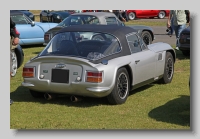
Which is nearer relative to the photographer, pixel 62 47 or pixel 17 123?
pixel 17 123

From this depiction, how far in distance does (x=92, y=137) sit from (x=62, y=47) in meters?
2.37

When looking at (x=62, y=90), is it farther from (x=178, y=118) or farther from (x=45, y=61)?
(x=178, y=118)

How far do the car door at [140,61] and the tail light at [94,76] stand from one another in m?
0.89

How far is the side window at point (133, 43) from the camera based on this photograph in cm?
846

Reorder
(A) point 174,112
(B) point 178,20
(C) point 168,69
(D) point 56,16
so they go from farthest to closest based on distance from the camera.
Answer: (D) point 56,16 → (B) point 178,20 → (C) point 168,69 → (A) point 174,112

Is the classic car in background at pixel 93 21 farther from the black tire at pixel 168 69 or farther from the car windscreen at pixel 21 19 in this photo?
the black tire at pixel 168 69

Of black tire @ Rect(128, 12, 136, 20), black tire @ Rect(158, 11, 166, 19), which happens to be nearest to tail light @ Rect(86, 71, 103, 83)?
black tire @ Rect(158, 11, 166, 19)

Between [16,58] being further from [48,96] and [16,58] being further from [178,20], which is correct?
[178,20]

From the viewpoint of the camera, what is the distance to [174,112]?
24.1ft

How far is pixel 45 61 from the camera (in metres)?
7.82

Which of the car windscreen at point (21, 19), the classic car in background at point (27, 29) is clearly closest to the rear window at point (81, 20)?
the classic car in background at point (27, 29)

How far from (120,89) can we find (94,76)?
27.0 inches

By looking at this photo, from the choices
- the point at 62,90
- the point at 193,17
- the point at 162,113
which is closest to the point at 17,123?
the point at 62,90

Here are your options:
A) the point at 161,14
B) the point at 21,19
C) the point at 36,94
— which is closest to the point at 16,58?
the point at 36,94
